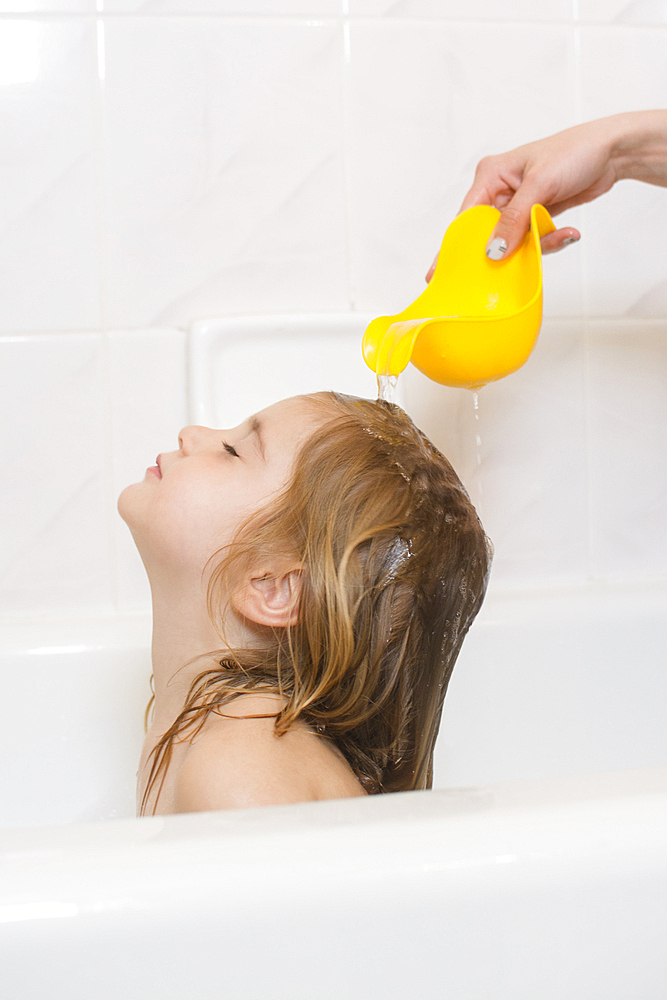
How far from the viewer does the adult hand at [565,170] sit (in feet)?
3.13

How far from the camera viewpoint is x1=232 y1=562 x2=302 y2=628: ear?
81 cm

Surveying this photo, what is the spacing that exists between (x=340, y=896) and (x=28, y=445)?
102cm

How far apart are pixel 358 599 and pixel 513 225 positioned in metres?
0.47

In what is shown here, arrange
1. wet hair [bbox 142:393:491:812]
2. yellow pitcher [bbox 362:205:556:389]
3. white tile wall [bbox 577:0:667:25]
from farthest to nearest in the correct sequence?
white tile wall [bbox 577:0:667:25] < yellow pitcher [bbox 362:205:556:389] < wet hair [bbox 142:393:491:812]

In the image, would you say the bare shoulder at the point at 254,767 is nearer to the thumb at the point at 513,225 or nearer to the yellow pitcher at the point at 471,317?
the yellow pitcher at the point at 471,317

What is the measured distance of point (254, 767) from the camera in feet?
2.10

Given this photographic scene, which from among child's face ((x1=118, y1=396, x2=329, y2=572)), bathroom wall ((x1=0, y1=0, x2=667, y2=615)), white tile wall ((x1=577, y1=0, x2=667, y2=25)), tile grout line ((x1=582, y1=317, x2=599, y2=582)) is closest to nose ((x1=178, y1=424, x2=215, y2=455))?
child's face ((x1=118, y1=396, x2=329, y2=572))

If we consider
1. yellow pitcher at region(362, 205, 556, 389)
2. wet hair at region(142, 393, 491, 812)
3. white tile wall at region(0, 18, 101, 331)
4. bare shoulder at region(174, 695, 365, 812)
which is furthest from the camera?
white tile wall at region(0, 18, 101, 331)

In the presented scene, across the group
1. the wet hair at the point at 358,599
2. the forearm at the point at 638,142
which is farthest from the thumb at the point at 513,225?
the wet hair at the point at 358,599

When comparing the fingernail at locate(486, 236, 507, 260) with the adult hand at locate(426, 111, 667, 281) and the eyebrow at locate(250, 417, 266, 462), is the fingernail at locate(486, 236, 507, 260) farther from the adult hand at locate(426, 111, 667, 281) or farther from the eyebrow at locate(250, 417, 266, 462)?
the eyebrow at locate(250, 417, 266, 462)

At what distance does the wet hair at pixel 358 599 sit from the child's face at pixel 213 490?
0.7 inches

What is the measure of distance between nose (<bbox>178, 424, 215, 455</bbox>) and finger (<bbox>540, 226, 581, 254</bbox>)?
452 mm

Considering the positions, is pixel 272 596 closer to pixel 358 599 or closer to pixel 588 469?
pixel 358 599

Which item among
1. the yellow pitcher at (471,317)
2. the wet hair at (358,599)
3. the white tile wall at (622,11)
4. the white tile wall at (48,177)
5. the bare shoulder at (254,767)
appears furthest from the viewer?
the white tile wall at (622,11)
